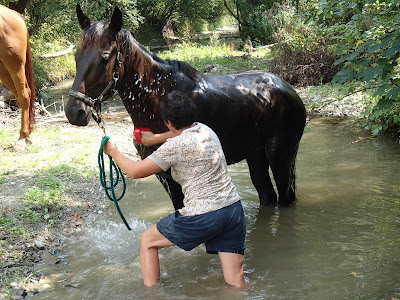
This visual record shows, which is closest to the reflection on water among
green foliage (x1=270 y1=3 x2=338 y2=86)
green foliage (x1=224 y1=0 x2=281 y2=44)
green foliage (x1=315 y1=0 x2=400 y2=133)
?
green foliage (x1=315 y1=0 x2=400 y2=133)

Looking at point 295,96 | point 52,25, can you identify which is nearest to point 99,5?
point 52,25

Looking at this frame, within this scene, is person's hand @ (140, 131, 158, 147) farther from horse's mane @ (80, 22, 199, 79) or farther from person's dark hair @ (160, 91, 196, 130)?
horse's mane @ (80, 22, 199, 79)

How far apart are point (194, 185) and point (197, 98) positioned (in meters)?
1.13

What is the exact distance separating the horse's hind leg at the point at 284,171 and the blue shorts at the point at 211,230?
63.5 inches

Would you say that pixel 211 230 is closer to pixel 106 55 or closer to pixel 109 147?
pixel 109 147

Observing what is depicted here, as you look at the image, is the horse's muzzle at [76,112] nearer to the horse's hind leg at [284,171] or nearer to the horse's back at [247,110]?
the horse's back at [247,110]

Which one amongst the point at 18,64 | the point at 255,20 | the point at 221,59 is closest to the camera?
the point at 18,64

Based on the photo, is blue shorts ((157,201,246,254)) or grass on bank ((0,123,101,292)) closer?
blue shorts ((157,201,246,254))

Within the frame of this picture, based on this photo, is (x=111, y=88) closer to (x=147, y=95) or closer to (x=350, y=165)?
(x=147, y=95)

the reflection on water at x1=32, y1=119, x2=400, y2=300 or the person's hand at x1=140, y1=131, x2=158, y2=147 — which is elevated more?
the person's hand at x1=140, y1=131, x2=158, y2=147

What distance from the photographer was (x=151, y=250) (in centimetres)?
335

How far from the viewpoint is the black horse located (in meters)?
3.54

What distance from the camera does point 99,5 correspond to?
24125 millimetres

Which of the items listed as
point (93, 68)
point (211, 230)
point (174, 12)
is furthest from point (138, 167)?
point (174, 12)
